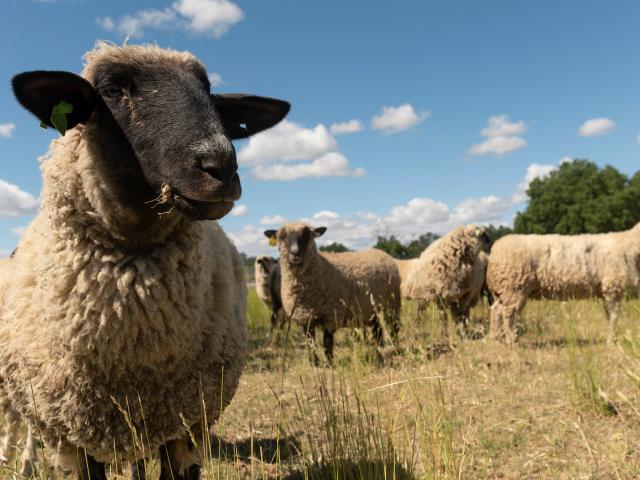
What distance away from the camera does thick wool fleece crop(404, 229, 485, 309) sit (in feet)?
29.6

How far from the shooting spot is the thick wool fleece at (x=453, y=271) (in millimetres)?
9008

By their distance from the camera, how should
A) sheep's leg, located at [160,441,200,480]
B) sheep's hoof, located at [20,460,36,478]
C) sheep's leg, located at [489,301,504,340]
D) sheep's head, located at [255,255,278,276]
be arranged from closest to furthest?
1. sheep's leg, located at [160,441,200,480]
2. sheep's hoof, located at [20,460,36,478]
3. sheep's leg, located at [489,301,504,340]
4. sheep's head, located at [255,255,278,276]

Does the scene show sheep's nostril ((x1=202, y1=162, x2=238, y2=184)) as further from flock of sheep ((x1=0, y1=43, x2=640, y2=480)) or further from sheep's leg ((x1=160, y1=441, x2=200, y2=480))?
sheep's leg ((x1=160, y1=441, x2=200, y2=480))

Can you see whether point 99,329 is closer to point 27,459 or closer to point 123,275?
point 123,275

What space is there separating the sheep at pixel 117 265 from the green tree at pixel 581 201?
45743mm

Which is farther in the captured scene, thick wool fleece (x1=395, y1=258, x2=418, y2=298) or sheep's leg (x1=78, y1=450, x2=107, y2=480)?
thick wool fleece (x1=395, y1=258, x2=418, y2=298)

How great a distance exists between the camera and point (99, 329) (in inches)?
86.0

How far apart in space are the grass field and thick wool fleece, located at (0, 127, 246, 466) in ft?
1.34

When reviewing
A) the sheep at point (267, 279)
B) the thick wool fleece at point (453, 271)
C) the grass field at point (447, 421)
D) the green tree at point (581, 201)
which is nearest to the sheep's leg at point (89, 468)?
the grass field at point (447, 421)

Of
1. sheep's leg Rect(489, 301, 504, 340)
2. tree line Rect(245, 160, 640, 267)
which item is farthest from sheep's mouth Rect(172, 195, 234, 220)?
tree line Rect(245, 160, 640, 267)

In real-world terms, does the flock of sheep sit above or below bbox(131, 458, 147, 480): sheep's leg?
above

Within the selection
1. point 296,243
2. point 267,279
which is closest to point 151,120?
point 296,243

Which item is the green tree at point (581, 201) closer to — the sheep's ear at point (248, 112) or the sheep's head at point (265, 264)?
the sheep's head at point (265, 264)

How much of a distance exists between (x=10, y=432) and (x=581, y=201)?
49.1 meters
